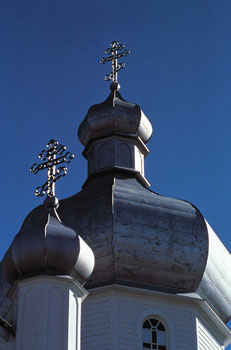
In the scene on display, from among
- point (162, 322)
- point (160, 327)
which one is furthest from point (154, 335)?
point (162, 322)

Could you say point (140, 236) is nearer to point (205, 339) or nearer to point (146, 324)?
point (146, 324)

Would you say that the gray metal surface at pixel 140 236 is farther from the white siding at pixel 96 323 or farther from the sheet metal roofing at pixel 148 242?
the white siding at pixel 96 323

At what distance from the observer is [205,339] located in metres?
28.0

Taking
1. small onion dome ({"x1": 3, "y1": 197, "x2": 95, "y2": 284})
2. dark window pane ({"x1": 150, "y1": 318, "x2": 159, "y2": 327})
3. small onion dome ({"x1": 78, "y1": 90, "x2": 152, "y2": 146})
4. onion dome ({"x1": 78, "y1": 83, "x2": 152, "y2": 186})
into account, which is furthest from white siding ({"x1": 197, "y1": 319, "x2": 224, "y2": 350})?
small onion dome ({"x1": 78, "y1": 90, "x2": 152, "y2": 146})

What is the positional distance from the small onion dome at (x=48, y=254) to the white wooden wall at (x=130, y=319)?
4.39 metres

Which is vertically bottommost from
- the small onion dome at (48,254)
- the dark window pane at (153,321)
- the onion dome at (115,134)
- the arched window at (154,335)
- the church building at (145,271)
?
the small onion dome at (48,254)

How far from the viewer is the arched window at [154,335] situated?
88.8 ft

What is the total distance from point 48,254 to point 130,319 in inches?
220

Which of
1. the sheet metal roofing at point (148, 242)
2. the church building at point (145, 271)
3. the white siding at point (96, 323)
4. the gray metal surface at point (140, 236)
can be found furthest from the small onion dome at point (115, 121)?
the white siding at point (96, 323)

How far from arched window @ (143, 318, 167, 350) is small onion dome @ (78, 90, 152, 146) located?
6.58 m

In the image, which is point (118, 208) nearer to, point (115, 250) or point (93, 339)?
point (115, 250)

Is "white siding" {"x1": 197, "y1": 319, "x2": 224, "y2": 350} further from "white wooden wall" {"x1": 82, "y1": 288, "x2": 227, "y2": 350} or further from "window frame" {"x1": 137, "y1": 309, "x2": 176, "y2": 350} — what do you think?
"window frame" {"x1": 137, "y1": 309, "x2": 176, "y2": 350}

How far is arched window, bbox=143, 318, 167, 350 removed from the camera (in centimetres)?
2708

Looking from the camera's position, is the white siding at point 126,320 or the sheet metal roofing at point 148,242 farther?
the sheet metal roofing at point 148,242
